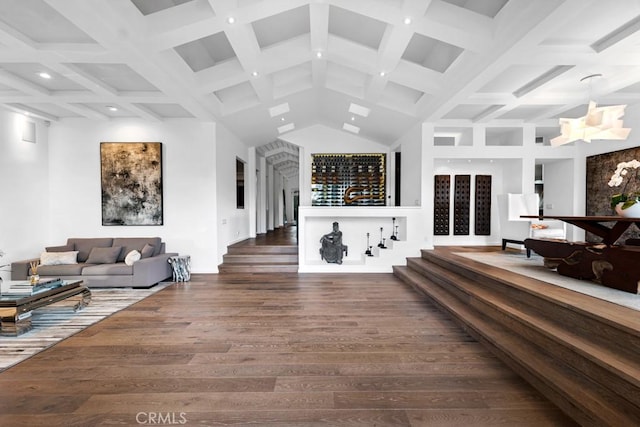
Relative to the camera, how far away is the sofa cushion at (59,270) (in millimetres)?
4629

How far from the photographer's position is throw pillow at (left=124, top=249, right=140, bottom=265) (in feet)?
16.0

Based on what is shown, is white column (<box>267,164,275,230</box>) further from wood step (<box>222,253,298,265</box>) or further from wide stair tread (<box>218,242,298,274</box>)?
wood step (<box>222,253,298,265</box>)

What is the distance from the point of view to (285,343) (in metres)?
2.75

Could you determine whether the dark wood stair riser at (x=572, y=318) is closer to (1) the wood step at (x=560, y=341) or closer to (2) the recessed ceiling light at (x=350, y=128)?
(1) the wood step at (x=560, y=341)

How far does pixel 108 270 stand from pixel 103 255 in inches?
22.7

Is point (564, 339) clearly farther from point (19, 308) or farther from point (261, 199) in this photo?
point (261, 199)

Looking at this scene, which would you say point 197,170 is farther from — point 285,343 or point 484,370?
point 484,370

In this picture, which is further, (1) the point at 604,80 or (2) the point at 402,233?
(2) the point at 402,233

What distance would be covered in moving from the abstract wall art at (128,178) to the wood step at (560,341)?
5811 millimetres

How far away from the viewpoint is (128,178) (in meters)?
5.71

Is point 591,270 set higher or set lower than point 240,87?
lower

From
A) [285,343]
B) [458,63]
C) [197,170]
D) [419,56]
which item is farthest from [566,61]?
[197,170]

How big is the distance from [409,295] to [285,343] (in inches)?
92.7
